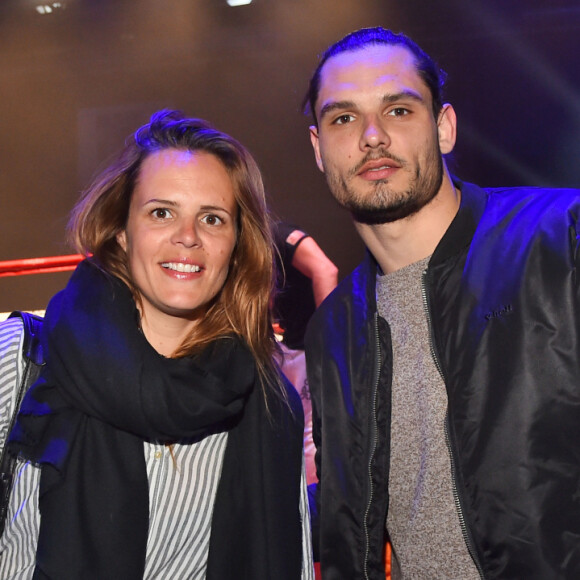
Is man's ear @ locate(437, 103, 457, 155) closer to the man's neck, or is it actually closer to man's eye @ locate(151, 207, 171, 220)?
the man's neck

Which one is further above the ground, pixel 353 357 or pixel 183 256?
pixel 183 256

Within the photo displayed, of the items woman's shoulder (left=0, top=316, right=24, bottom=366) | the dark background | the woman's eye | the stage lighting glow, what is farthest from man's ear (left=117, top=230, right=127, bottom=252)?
the stage lighting glow

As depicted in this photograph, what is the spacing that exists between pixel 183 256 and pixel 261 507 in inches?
28.4

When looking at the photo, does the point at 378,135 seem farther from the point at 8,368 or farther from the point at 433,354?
the point at 8,368

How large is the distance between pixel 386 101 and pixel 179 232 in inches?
27.3

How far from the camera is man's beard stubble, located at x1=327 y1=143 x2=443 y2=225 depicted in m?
1.79

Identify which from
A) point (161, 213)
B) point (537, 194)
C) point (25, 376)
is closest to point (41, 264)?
point (161, 213)

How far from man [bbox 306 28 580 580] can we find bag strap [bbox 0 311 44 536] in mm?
753

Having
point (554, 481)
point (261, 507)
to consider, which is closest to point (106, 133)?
point (261, 507)

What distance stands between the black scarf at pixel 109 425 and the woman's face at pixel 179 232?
113 millimetres

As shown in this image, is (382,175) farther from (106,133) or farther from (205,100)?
(106,133)

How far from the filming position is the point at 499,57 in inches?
188

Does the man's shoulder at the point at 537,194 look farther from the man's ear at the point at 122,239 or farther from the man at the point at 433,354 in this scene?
the man's ear at the point at 122,239

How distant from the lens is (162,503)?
5.48 ft
